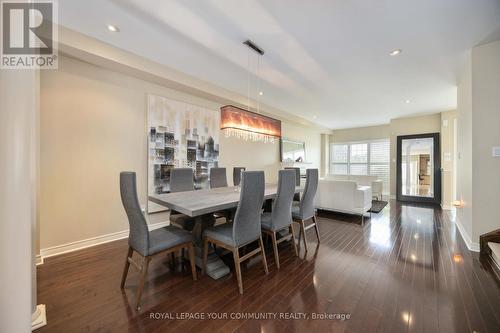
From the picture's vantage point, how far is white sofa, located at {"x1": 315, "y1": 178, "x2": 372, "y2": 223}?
4020 millimetres

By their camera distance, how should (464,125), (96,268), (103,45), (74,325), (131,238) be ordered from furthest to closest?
(464,125)
(103,45)
(96,268)
(131,238)
(74,325)

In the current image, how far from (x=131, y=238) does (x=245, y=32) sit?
256 cm

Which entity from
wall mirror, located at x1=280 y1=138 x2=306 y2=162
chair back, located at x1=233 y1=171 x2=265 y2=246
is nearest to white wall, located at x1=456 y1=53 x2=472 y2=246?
chair back, located at x1=233 y1=171 x2=265 y2=246

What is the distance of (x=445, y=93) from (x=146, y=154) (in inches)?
246

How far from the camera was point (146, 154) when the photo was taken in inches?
133

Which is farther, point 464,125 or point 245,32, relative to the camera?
point 464,125

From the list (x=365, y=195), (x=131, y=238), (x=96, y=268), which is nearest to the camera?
(x=131, y=238)

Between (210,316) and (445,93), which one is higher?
(445,93)

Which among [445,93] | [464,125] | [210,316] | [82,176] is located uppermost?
[445,93]

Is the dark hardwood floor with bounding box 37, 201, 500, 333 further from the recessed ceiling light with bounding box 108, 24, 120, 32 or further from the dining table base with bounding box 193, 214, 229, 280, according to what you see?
the recessed ceiling light with bounding box 108, 24, 120, 32

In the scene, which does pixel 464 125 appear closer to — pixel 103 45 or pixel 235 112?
pixel 235 112

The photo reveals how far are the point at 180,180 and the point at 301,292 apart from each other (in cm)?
229

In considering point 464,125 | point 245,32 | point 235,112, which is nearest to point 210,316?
point 235,112

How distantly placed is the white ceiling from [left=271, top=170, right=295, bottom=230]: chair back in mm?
1699
